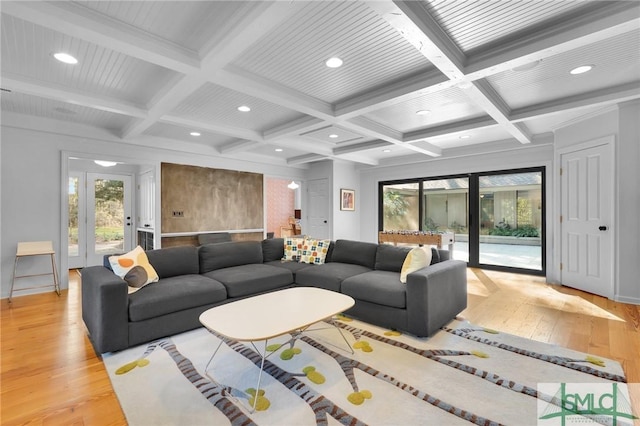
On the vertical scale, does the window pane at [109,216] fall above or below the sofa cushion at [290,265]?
above

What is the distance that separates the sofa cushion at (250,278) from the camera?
10.1 feet

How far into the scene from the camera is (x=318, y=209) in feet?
24.5

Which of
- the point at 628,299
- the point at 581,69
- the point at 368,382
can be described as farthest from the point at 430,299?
the point at 628,299

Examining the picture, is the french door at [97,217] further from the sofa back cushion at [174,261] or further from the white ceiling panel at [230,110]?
the sofa back cushion at [174,261]

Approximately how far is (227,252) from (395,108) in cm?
282

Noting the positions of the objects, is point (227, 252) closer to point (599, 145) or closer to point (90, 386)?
point (90, 386)

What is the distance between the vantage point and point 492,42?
90.8 inches

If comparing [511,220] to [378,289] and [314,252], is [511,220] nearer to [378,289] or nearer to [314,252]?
[314,252]

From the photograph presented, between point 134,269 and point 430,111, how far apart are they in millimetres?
3828

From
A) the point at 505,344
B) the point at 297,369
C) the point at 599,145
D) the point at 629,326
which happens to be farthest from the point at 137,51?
the point at 599,145

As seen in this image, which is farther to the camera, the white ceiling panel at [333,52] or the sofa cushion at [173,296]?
the sofa cushion at [173,296]

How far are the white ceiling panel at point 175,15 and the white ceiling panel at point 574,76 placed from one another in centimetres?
253

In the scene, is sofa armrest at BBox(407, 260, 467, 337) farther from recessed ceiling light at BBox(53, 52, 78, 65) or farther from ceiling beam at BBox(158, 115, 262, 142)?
recessed ceiling light at BBox(53, 52, 78, 65)

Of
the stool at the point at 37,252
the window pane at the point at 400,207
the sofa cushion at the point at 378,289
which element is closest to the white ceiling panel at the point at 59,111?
the stool at the point at 37,252
